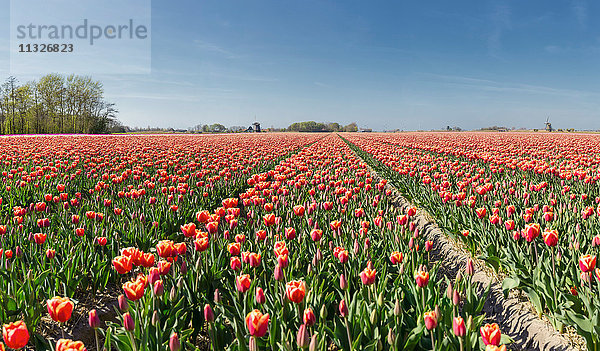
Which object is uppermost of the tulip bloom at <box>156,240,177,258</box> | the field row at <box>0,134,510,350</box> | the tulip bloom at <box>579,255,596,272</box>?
the tulip bloom at <box>579,255,596,272</box>

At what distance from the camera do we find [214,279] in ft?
9.86

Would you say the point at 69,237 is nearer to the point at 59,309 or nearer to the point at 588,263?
the point at 59,309

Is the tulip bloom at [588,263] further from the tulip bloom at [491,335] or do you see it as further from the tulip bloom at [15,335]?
the tulip bloom at [15,335]

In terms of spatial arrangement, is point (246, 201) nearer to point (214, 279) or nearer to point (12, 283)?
point (214, 279)

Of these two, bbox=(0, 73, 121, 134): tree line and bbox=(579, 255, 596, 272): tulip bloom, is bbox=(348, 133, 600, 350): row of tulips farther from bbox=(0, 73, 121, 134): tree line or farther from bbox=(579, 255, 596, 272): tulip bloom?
bbox=(0, 73, 121, 134): tree line

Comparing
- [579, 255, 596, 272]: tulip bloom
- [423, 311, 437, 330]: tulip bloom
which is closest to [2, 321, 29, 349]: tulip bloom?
[423, 311, 437, 330]: tulip bloom

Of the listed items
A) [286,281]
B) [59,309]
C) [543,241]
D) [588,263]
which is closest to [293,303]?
[286,281]

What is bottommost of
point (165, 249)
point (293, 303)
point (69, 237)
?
point (293, 303)

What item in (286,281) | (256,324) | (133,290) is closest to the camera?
(256,324)

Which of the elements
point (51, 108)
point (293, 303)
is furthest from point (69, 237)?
point (51, 108)

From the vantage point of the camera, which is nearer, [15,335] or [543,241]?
[15,335]

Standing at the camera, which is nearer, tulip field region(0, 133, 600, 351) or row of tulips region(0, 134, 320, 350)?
tulip field region(0, 133, 600, 351)

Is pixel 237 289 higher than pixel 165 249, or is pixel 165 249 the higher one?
pixel 165 249

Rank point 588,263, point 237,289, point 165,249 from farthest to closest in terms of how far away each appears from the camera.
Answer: point 165,249 < point 237,289 < point 588,263
